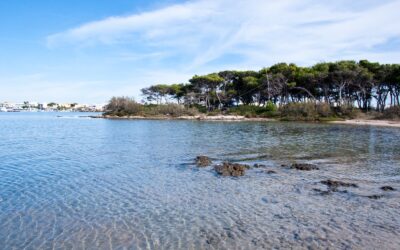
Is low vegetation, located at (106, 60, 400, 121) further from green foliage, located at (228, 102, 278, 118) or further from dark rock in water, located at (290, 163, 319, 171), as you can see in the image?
dark rock in water, located at (290, 163, 319, 171)

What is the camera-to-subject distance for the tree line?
68312mm

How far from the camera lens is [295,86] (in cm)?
7944

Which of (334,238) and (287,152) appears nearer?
(334,238)

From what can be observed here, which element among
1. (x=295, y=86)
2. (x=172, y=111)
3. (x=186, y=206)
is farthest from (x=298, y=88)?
(x=186, y=206)

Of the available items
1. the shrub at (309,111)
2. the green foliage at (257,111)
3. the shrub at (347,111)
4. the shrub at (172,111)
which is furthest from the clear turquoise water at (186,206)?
the shrub at (172,111)

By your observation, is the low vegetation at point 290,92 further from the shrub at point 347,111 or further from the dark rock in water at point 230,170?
the dark rock in water at point 230,170

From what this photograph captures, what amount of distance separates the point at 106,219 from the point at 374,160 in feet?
53.2

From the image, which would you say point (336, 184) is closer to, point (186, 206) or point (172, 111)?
point (186, 206)

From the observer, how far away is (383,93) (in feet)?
243

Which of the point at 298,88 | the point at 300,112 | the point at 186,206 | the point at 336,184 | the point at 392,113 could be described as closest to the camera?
the point at 186,206

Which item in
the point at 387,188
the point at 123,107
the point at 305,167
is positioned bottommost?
the point at 387,188

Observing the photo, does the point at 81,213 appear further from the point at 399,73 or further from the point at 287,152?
the point at 399,73

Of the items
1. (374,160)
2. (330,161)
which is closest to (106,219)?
(330,161)

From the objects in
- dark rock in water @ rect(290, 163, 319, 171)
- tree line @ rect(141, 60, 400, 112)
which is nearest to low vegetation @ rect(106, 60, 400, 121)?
tree line @ rect(141, 60, 400, 112)
